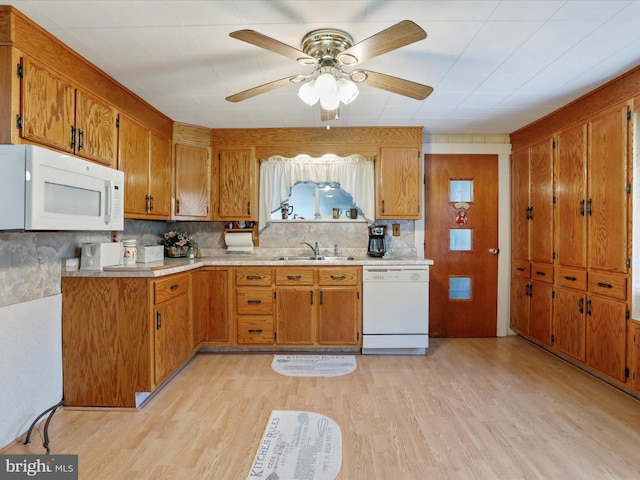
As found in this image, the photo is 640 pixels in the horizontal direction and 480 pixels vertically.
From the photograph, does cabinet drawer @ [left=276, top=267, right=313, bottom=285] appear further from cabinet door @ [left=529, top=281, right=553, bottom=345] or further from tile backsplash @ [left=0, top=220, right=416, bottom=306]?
cabinet door @ [left=529, top=281, right=553, bottom=345]

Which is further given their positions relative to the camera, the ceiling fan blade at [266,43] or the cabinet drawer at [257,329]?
the cabinet drawer at [257,329]

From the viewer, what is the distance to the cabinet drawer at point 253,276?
129 inches

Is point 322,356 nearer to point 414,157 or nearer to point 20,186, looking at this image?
point 414,157

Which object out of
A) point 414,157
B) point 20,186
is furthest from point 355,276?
point 20,186

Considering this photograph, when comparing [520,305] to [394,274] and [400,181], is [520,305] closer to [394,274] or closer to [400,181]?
[394,274]

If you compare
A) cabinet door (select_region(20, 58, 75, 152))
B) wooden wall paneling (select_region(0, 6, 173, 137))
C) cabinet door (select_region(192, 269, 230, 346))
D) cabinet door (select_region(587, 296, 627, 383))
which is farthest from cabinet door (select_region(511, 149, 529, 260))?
cabinet door (select_region(20, 58, 75, 152))

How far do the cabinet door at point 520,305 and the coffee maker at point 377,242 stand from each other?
1.51m

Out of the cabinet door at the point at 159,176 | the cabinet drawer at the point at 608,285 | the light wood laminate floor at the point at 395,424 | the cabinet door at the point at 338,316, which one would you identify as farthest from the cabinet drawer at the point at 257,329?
the cabinet drawer at the point at 608,285

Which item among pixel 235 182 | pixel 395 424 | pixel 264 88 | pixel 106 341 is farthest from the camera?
pixel 235 182

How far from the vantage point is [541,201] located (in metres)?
3.34

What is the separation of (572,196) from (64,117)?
3.78 m

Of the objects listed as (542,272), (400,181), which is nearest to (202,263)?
(400,181)

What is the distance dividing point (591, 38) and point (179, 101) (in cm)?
287

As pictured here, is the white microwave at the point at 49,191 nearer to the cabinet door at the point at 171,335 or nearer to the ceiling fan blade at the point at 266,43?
the cabinet door at the point at 171,335
